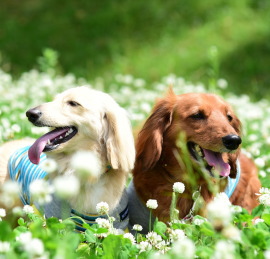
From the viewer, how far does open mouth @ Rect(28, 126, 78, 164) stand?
10.4 ft

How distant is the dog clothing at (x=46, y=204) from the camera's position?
3.26 meters

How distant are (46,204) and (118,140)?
0.66m

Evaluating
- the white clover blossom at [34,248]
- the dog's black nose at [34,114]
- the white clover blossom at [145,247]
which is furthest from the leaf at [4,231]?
the dog's black nose at [34,114]

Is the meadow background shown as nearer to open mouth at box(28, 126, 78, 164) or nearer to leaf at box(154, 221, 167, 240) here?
open mouth at box(28, 126, 78, 164)

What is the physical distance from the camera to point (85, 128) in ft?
10.7

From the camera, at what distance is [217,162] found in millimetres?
3451

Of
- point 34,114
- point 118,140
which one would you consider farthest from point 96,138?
point 34,114

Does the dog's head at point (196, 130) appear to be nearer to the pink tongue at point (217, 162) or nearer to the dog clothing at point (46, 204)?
the pink tongue at point (217, 162)

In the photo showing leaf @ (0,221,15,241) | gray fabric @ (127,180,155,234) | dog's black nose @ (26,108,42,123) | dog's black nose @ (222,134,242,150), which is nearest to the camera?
leaf @ (0,221,15,241)

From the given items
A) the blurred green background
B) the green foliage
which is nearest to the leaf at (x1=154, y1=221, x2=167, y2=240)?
the green foliage

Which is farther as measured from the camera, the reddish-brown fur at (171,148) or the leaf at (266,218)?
the reddish-brown fur at (171,148)

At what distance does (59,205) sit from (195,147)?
3.44 ft

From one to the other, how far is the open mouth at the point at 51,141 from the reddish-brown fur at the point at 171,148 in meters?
0.67

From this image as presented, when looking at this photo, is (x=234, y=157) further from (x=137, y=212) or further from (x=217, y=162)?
(x=137, y=212)
